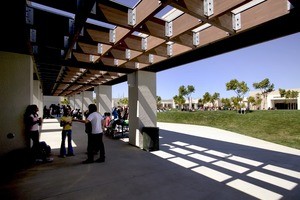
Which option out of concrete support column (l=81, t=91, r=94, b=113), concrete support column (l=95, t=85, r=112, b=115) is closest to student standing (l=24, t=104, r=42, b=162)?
concrete support column (l=95, t=85, r=112, b=115)

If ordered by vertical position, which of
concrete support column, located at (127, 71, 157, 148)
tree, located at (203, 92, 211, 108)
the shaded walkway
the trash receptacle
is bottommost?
the shaded walkway

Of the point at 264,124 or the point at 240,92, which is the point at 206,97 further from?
the point at 264,124

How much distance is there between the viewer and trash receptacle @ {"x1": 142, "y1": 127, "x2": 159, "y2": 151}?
6.96 meters

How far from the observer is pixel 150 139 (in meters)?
6.99

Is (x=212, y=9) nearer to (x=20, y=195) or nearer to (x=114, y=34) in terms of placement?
(x=114, y=34)

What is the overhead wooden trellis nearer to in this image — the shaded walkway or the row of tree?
the shaded walkway

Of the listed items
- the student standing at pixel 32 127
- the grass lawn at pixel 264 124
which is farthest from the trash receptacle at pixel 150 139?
the grass lawn at pixel 264 124

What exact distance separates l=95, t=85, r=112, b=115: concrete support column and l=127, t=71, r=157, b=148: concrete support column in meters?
4.97

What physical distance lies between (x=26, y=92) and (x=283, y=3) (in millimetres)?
6494

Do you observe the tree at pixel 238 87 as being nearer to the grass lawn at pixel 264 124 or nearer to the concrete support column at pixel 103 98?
the grass lawn at pixel 264 124

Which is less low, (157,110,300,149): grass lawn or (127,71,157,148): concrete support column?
(127,71,157,148): concrete support column

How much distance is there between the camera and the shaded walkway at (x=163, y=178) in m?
3.49

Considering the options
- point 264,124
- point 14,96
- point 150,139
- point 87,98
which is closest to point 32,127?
point 14,96

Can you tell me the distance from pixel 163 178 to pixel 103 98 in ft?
30.5
